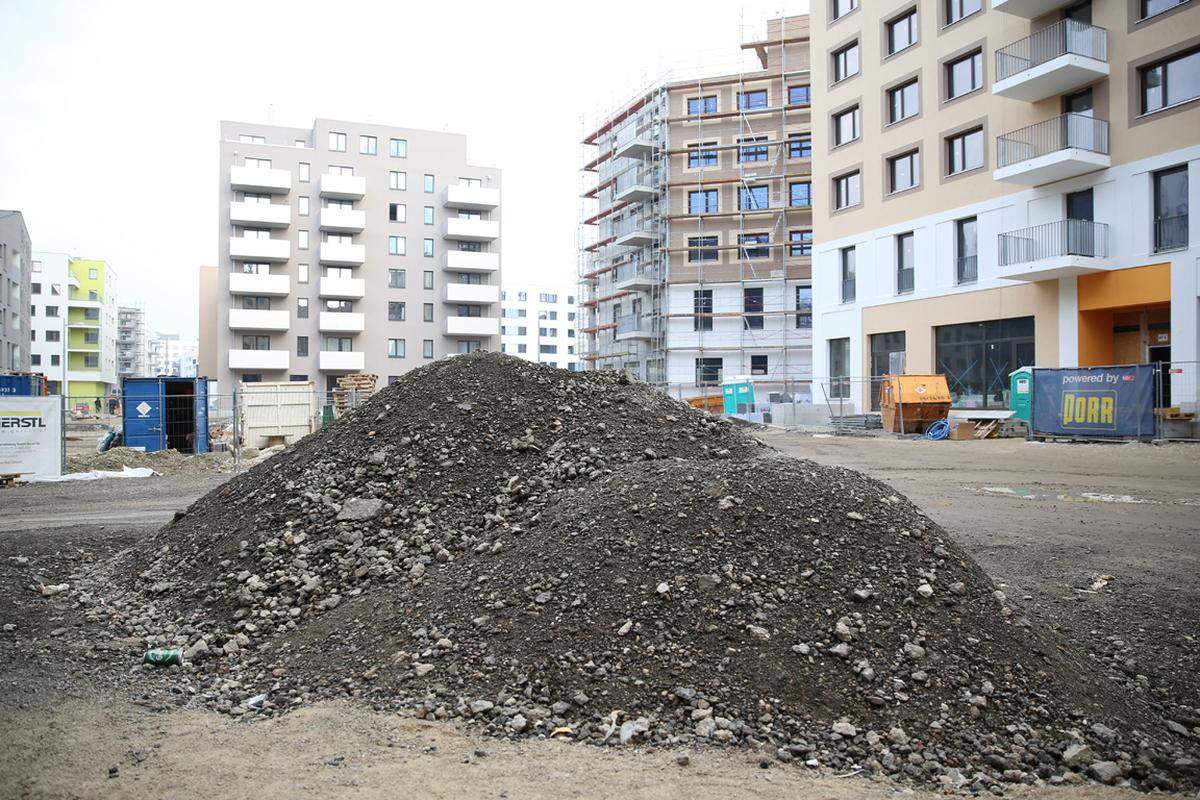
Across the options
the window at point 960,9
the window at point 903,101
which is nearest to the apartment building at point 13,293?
the window at point 903,101

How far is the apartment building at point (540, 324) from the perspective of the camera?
398 ft

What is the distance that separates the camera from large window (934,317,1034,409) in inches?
1094

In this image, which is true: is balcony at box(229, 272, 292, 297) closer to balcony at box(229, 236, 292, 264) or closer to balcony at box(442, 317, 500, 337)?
balcony at box(229, 236, 292, 264)

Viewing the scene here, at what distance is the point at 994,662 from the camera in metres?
4.60

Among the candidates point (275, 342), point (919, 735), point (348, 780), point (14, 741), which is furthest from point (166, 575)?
point (275, 342)

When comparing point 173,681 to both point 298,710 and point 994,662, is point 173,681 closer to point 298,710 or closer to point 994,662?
point 298,710

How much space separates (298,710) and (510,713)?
49.9 inches

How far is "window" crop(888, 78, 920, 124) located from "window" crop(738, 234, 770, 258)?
19.0 metres

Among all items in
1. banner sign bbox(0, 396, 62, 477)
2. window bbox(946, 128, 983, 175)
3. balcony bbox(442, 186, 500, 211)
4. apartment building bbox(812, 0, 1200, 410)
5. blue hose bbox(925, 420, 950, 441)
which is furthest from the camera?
balcony bbox(442, 186, 500, 211)

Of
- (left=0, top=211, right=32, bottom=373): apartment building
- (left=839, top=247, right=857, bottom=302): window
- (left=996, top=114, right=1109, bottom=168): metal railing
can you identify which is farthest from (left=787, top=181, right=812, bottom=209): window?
(left=0, top=211, right=32, bottom=373): apartment building

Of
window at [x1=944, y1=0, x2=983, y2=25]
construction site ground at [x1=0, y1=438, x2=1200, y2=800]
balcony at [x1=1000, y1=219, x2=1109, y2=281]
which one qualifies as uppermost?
window at [x1=944, y1=0, x2=983, y2=25]

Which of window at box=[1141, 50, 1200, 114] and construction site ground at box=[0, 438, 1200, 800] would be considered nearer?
construction site ground at box=[0, 438, 1200, 800]

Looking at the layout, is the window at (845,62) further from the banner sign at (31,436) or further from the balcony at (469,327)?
the balcony at (469,327)

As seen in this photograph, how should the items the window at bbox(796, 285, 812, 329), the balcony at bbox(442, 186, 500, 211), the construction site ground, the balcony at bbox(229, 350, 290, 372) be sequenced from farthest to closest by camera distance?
the balcony at bbox(442, 186, 500, 211), the balcony at bbox(229, 350, 290, 372), the window at bbox(796, 285, 812, 329), the construction site ground
